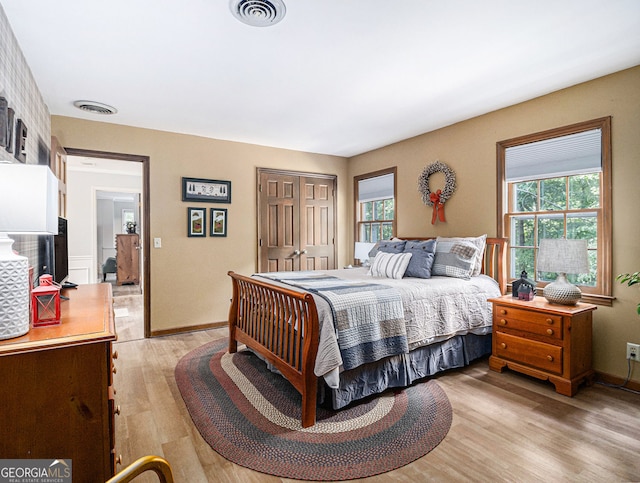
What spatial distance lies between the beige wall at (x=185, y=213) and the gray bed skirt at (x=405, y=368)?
2.60 m

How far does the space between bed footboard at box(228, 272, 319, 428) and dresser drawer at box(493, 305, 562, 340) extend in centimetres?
173

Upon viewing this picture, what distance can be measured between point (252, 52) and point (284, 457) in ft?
8.18

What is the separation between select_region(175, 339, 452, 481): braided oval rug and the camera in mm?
1832

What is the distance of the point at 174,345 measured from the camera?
382 cm

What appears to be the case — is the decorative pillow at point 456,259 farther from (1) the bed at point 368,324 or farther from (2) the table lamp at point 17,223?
(2) the table lamp at point 17,223

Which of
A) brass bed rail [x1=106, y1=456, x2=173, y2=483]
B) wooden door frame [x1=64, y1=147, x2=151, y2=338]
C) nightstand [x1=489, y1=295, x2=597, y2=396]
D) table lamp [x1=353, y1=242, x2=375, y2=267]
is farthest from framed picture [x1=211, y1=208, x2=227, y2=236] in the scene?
brass bed rail [x1=106, y1=456, x2=173, y2=483]

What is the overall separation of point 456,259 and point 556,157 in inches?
47.6

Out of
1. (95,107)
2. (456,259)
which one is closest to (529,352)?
(456,259)

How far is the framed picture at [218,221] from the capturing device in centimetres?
452

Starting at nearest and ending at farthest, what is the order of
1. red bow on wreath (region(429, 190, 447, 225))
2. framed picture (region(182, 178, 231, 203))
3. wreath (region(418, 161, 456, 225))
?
1. wreath (region(418, 161, 456, 225))
2. red bow on wreath (region(429, 190, 447, 225))
3. framed picture (region(182, 178, 231, 203))

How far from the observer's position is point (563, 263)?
8.51 feet

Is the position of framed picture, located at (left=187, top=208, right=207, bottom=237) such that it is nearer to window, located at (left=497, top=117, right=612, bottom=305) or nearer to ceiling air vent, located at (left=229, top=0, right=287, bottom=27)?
ceiling air vent, located at (left=229, top=0, right=287, bottom=27)

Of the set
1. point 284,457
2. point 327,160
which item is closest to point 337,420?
point 284,457

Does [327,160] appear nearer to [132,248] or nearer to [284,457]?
[284,457]
